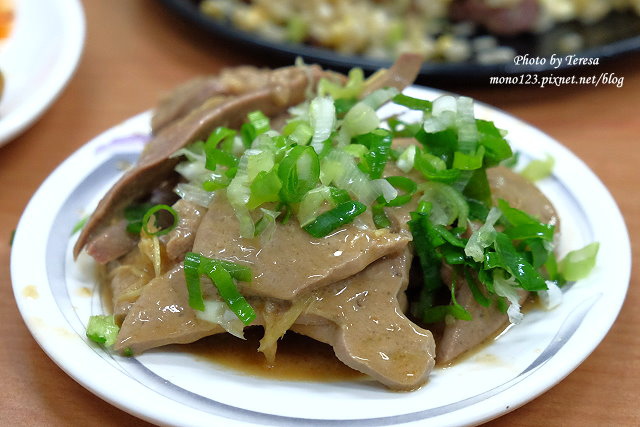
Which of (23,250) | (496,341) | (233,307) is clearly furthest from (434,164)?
(23,250)

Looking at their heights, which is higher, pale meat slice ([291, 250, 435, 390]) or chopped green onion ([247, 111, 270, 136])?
chopped green onion ([247, 111, 270, 136])

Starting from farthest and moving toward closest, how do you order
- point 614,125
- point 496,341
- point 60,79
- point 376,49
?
point 376,49 < point 614,125 < point 60,79 < point 496,341

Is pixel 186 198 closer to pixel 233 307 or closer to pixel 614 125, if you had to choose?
pixel 233 307

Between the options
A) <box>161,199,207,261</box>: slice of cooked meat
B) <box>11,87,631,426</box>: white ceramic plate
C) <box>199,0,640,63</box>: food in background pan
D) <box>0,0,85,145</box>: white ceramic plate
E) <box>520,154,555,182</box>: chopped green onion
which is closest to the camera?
<box>11,87,631,426</box>: white ceramic plate

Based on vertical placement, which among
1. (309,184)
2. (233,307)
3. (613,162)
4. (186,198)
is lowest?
(613,162)

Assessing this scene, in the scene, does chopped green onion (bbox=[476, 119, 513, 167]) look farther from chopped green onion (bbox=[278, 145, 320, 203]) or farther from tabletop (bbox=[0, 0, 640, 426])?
tabletop (bbox=[0, 0, 640, 426])

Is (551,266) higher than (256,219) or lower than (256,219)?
lower

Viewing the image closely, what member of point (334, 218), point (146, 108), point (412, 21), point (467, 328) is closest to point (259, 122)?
point (334, 218)

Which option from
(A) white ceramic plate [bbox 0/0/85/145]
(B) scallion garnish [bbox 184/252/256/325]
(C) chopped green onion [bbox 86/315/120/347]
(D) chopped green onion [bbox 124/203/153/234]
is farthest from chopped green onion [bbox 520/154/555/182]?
(A) white ceramic plate [bbox 0/0/85/145]
